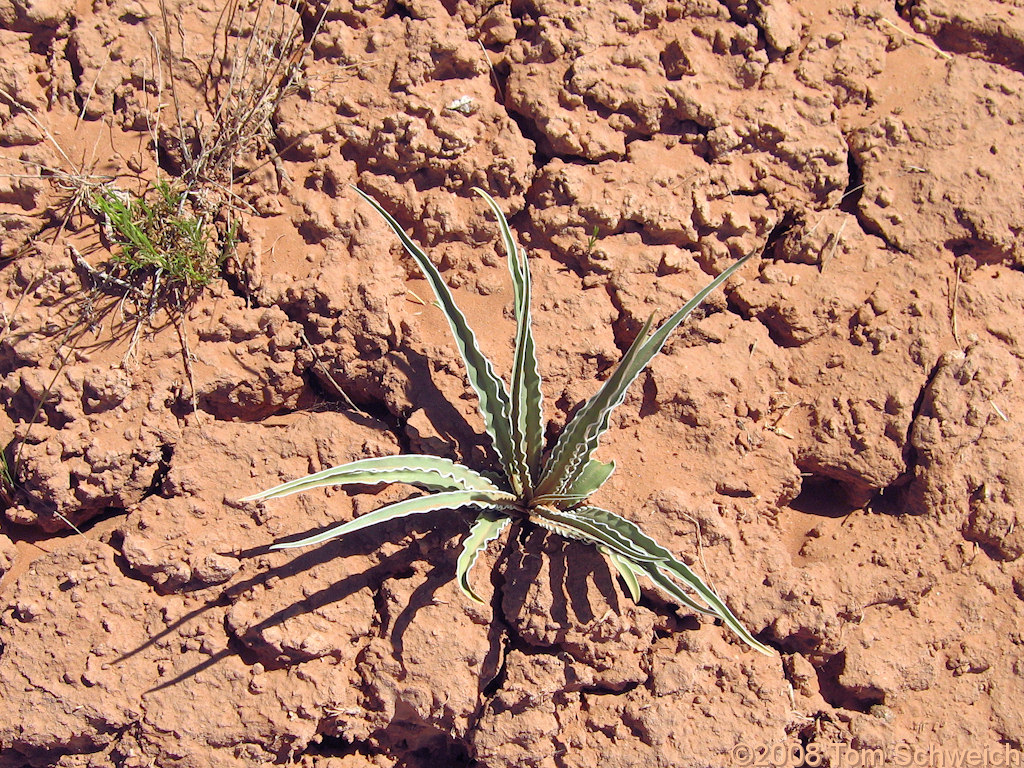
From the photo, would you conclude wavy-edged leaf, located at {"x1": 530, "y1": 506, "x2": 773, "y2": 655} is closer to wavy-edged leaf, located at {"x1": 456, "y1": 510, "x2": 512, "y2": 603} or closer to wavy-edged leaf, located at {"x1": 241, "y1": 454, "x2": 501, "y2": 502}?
wavy-edged leaf, located at {"x1": 456, "y1": 510, "x2": 512, "y2": 603}

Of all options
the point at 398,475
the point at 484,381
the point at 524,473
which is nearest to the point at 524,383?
the point at 484,381

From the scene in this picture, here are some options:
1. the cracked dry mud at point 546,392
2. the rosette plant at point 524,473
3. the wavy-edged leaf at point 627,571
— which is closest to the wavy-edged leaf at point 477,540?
the rosette plant at point 524,473

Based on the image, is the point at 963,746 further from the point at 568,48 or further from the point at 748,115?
the point at 568,48

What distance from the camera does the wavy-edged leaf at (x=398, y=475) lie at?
1.67m

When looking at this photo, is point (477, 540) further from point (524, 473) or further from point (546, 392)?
point (546, 392)

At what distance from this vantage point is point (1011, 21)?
8.68ft

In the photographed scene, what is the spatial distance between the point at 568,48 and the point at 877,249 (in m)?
1.23

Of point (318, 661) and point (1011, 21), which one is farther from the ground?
point (1011, 21)

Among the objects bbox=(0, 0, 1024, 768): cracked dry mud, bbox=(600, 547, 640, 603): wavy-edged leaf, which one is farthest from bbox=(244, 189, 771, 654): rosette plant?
bbox=(0, 0, 1024, 768): cracked dry mud

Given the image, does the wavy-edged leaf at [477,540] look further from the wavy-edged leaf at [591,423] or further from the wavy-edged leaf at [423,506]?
the wavy-edged leaf at [591,423]

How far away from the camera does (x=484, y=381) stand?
1966 mm

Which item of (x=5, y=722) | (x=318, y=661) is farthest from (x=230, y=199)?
(x=5, y=722)

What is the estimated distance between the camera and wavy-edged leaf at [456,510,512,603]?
1714 mm

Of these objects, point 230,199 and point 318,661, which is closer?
point 318,661
